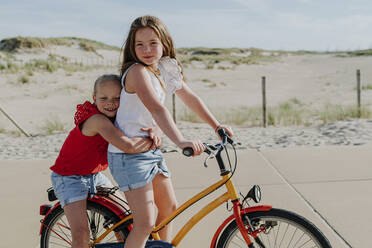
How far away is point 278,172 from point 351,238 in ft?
6.68

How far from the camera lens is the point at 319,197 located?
4.54 meters

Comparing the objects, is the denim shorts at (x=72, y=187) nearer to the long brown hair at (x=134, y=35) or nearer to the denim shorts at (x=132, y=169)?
the denim shorts at (x=132, y=169)

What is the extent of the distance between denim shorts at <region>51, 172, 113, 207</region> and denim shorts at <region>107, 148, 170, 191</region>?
0.27m

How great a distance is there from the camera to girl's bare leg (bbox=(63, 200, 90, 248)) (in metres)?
2.59

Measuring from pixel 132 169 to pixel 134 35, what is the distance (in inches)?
28.9

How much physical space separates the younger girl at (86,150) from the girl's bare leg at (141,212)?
0.76 feet

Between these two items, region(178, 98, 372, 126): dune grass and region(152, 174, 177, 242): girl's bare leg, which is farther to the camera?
region(178, 98, 372, 126): dune grass

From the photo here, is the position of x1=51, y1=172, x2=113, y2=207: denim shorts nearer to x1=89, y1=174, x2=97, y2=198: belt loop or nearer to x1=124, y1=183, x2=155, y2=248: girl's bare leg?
x1=89, y1=174, x2=97, y2=198: belt loop

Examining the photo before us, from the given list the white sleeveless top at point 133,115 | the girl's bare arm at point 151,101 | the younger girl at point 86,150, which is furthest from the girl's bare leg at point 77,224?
the girl's bare arm at point 151,101

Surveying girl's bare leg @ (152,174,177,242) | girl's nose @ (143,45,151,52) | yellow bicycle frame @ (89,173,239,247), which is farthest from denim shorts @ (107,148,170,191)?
girl's nose @ (143,45,151,52)

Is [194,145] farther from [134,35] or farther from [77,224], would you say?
[77,224]

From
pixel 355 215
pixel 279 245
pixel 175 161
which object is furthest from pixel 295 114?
pixel 279 245

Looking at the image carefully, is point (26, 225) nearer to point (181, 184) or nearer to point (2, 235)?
point (2, 235)

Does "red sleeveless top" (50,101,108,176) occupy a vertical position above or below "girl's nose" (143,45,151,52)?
below
